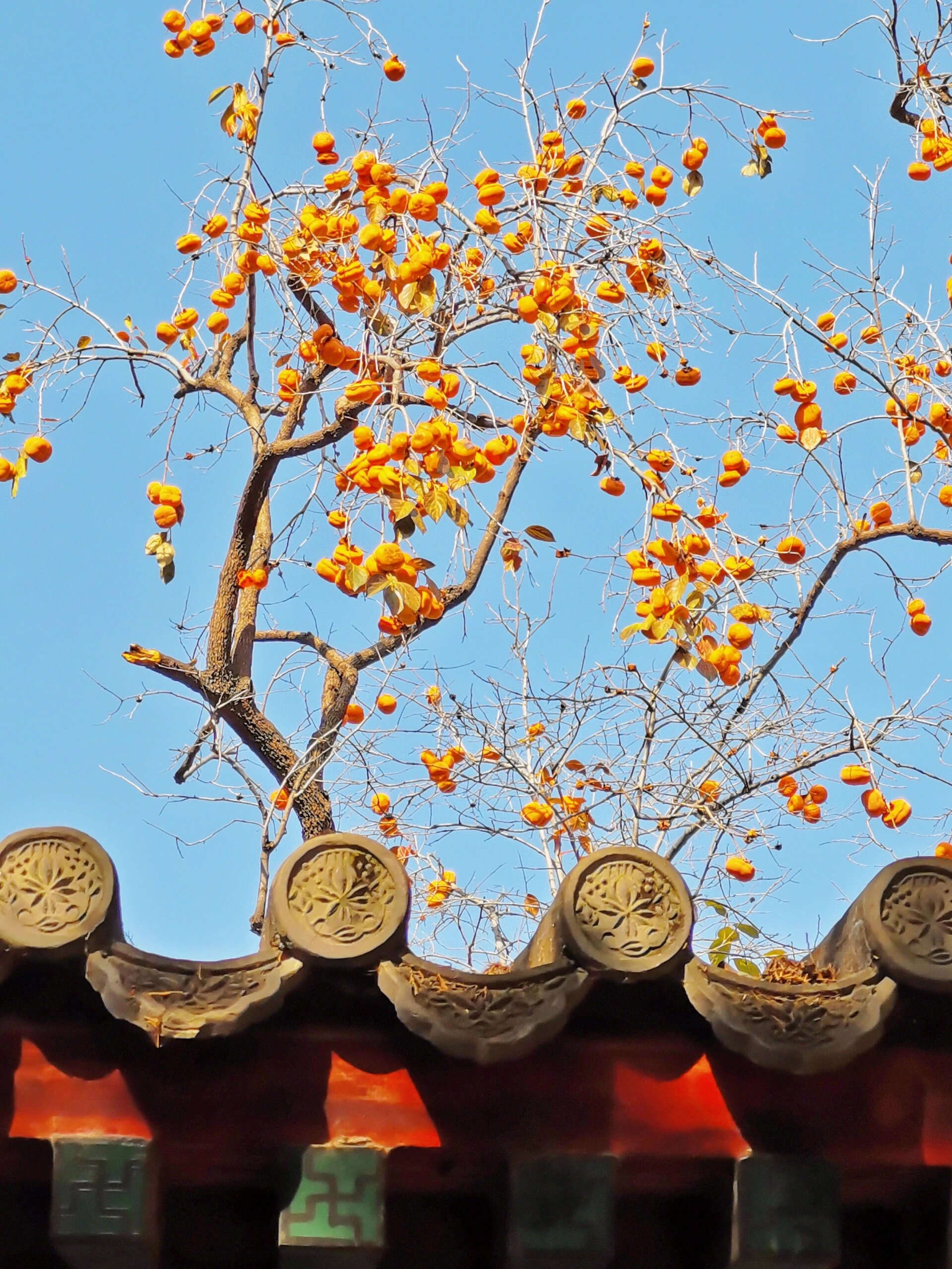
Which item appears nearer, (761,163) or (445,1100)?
(445,1100)

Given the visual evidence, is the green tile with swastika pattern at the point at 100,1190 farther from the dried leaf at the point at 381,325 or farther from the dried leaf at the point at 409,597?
the dried leaf at the point at 381,325

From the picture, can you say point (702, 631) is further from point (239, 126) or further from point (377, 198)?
point (239, 126)

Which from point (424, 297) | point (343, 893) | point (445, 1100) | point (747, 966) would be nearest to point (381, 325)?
point (424, 297)

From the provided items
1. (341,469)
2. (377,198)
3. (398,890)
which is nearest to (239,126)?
(377,198)

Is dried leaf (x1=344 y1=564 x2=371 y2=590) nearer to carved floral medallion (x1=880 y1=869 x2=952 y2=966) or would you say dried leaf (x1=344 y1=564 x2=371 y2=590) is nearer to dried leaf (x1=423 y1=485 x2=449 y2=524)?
dried leaf (x1=423 y1=485 x2=449 y2=524)

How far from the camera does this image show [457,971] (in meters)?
2.23

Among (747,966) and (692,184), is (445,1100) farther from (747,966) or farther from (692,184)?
(692,184)

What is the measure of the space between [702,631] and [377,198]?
5.88ft

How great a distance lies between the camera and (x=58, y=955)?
2.16 m

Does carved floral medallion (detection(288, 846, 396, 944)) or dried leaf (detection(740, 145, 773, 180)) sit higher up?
dried leaf (detection(740, 145, 773, 180))

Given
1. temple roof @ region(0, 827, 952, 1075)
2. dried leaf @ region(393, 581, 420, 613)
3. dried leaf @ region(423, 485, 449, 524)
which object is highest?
dried leaf @ region(423, 485, 449, 524)

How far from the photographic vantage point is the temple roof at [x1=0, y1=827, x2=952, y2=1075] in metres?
2.18

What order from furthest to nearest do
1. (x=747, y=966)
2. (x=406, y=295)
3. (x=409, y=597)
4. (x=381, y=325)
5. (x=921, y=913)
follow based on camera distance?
(x=381, y=325) → (x=406, y=295) → (x=409, y=597) → (x=747, y=966) → (x=921, y=913)

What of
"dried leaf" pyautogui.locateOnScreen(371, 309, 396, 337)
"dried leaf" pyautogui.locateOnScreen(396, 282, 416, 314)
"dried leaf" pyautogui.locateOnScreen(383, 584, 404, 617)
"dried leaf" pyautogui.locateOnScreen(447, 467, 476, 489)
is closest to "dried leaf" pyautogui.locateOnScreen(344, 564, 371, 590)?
"dried leaf" pyautogui.locateOnScreen(383, 584, 404, 617)
